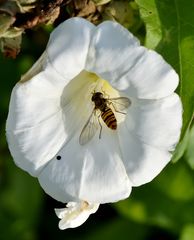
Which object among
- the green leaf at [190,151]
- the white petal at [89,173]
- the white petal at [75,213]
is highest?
the white petal at [89,173]

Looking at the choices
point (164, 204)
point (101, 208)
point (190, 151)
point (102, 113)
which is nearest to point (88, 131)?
point (102, 113)

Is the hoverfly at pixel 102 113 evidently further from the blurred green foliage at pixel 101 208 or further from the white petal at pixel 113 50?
the blurred green foliage at pixel 101 208

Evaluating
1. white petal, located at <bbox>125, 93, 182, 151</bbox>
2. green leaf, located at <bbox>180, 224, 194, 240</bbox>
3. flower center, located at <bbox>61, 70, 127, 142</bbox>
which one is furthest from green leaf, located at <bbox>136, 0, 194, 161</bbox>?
green leaf, located at <bbox>180, 224, 194, 240</bbox>

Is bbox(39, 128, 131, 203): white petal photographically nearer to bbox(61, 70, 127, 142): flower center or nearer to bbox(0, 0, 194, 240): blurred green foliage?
bbox(61, 70, 127, 142): flower center

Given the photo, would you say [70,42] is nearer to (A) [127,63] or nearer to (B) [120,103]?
(A) [127,63]

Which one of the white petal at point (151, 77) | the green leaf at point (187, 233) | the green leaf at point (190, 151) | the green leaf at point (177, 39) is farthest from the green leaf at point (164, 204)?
the white petal at point (151, 77)
